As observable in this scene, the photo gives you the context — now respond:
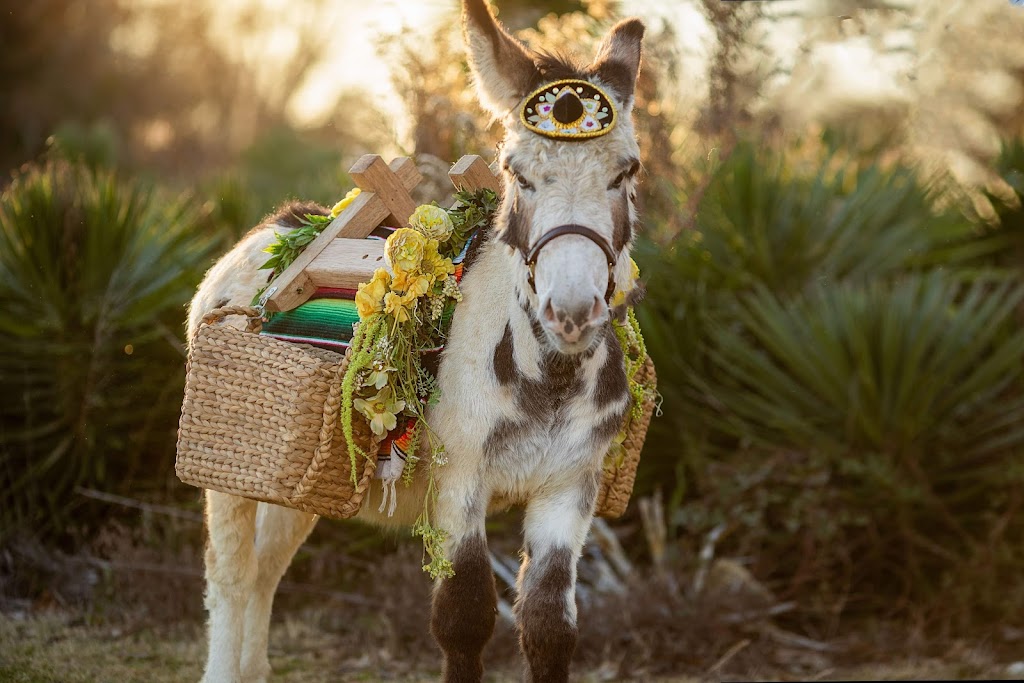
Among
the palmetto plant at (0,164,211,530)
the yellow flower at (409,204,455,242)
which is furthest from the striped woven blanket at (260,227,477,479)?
the palmetto plant at (0,164,211,530)

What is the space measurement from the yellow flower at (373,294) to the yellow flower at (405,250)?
0.15ft

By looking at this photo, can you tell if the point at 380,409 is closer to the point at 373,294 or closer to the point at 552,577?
the point at 373,294

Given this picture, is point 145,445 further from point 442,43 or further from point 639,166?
point 639,166

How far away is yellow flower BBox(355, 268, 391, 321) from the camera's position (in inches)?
133

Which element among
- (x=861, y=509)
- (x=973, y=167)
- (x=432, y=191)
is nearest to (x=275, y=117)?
(x=973, y=167)

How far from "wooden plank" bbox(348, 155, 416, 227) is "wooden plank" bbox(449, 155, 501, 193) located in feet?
0.76

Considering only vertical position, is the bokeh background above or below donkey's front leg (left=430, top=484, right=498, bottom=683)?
below

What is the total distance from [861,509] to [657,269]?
74.1 inches

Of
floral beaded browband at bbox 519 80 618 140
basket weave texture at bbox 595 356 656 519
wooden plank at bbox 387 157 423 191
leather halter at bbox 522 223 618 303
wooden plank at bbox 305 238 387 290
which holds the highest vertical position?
floral beaded browband at bbox 519 80 618 140

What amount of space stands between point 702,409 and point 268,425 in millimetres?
3680

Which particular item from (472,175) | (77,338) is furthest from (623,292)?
(77,338)

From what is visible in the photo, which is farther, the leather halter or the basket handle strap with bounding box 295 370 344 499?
the basket handle strap with bounding box 295 370 344 499

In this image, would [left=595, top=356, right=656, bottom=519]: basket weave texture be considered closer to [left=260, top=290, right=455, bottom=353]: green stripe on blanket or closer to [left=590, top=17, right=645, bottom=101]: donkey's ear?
[left=260, top=290, right=455, bottom=353]: green stripe on blanket

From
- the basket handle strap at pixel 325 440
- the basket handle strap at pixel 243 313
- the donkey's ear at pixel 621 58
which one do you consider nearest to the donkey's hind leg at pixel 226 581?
the basket handle strap at pixel 243 313
